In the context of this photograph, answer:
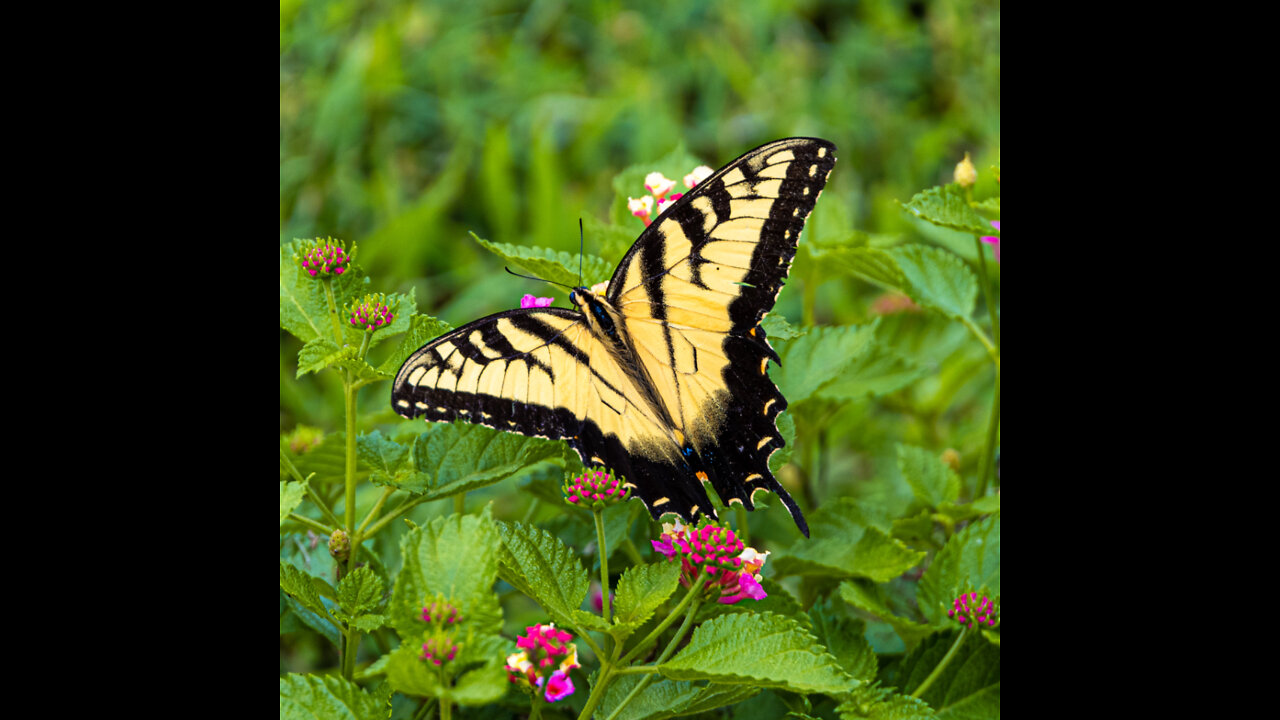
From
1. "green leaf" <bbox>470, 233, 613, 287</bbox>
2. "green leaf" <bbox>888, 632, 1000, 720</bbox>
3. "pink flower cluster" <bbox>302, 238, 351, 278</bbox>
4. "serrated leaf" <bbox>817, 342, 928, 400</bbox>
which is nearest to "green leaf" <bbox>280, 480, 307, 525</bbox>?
"pink flower cluster" <bbox>302, 238, 351, 278</bbox>

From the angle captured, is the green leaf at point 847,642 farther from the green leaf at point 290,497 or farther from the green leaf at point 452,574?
the green leaf at point 290,497

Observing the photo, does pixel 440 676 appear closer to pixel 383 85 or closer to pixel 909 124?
pixel 383 85

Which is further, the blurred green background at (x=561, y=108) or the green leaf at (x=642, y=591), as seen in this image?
the blurred green background at (x=561, y=108)

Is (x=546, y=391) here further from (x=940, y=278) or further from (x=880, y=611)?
(x=940, y=278)

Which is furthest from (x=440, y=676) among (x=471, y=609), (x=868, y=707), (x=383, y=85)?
(x=383, y=85)

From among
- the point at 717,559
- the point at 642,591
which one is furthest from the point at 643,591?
the point at 717,559

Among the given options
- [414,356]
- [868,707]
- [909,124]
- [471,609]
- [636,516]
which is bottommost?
[868,707]

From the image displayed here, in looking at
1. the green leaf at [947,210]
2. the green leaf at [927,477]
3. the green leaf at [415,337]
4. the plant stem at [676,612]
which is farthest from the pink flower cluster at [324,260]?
the green leaf at [927,477]
